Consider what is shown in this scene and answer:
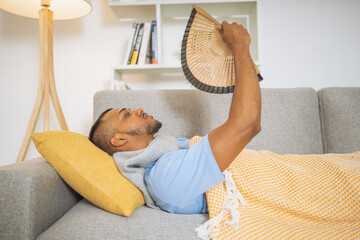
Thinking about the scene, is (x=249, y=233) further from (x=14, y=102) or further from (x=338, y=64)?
(x=14, y=102)

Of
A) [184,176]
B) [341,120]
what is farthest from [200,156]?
[341,120]

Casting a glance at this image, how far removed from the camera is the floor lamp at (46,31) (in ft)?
5.59

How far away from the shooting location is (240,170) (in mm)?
926

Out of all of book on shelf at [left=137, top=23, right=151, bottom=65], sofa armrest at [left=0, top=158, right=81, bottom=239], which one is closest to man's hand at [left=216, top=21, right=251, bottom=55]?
sofa armrest at [left=0, top=158, right=81, bottom=239]

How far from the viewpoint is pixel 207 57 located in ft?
3.38

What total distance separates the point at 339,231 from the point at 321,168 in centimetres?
24

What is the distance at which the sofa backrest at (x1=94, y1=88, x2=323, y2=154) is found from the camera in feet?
4.59

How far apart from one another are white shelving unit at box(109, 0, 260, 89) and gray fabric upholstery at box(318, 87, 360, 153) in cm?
52

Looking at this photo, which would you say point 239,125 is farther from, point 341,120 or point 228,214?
point 341,120

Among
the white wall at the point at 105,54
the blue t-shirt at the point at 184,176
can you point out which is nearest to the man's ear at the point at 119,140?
the blue t-shirt at the point at 184,176

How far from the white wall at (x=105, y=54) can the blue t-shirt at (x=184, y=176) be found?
145 centimetres

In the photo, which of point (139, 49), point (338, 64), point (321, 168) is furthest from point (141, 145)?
point (338, 64)

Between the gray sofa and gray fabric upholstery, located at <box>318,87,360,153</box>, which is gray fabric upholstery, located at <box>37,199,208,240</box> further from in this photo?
gray fabric upholstery, located at <box>318,87,360,153</box>

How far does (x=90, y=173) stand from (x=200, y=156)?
38cm
